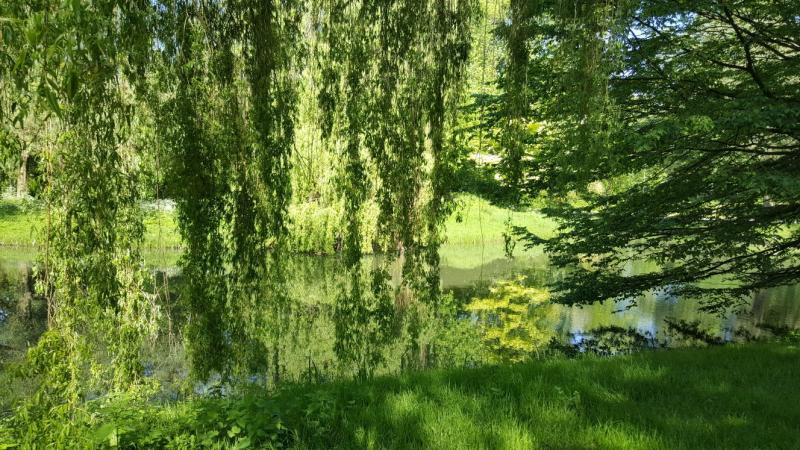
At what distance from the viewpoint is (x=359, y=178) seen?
4.35 meters

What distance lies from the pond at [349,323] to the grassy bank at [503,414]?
60 cm

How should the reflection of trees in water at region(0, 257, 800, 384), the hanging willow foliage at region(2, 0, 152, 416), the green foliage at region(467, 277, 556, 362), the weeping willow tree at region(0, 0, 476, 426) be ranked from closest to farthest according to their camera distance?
1. the hanging willow foliage at region(2, 0, 152, 416)
2. the weeping willow tree at region(0, 0, 476, 426)
3. the reflection of trees in water at region(0, 257, 800, 384)
4. the green foliage at region(467, 277, 556, 362)

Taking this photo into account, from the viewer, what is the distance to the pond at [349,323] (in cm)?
500

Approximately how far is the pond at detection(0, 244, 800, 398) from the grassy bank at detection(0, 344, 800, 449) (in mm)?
600

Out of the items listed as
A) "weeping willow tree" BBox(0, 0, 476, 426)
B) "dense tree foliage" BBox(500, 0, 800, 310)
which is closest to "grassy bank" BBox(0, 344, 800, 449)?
"weeping willow tree" BBox(0, 0, 476, 426)

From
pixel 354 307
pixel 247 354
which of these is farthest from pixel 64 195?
pixel 354 307

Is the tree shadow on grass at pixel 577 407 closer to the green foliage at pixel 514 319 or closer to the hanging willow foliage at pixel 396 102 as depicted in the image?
the hanging willow foliage at pixel 396 102

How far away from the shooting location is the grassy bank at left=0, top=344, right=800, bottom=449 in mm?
3186

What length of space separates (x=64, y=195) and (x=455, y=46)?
9.40 feet

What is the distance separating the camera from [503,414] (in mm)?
3539

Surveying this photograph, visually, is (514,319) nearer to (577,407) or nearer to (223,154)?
(577,407)

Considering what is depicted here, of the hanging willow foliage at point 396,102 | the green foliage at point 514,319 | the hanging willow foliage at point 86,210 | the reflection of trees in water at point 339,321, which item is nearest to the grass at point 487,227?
the reflection of trees in water at point 339,321

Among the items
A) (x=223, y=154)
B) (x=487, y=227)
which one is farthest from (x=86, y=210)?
(x=487, y=227)

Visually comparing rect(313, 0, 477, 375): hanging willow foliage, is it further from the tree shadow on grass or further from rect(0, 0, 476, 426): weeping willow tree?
the tree shadow on grass
